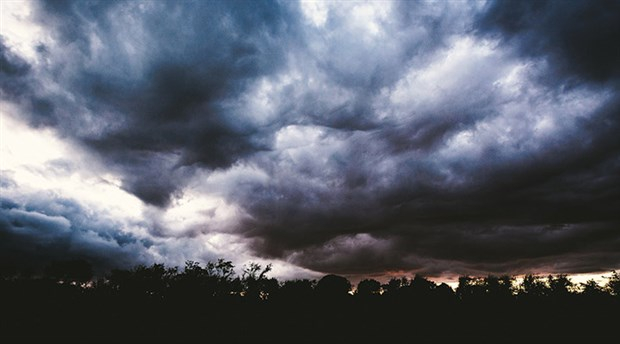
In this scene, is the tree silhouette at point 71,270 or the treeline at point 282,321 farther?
the tree silhouette at point 71,270

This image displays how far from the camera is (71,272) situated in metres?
122

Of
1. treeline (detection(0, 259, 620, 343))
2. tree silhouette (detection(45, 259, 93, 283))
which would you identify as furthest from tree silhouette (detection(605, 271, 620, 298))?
tree silhouette (detection(45, 259, 93, 283))

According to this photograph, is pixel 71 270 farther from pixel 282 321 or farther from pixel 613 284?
pixel 613 284

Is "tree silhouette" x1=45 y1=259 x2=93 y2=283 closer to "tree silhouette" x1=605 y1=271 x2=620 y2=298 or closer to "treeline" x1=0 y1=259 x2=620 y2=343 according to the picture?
"treeline" x1=0 y1=259 x2=620 y2=343

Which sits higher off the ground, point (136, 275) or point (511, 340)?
point (136, 275)

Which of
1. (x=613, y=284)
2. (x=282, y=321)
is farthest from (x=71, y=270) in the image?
(x=613, y=284)

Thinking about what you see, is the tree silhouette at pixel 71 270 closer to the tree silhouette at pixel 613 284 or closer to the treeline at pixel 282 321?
the treeline at pixel 282 321

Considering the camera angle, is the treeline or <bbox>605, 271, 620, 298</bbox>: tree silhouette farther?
<bbox>605, 271, 620, 298</bbox>: tree silhouette

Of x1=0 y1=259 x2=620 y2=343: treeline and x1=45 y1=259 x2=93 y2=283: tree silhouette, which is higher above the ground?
x1=45 y1=259 x2=93 y2=283: tree silhouette

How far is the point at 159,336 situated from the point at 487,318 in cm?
5158

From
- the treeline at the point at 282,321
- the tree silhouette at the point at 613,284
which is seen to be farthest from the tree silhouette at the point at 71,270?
the tree silhouette at the point at 613,284

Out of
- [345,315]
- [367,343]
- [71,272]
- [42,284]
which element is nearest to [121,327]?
[367,343]

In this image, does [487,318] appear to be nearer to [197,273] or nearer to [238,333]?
[238,333]

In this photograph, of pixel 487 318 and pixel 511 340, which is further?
pixel 487 318
